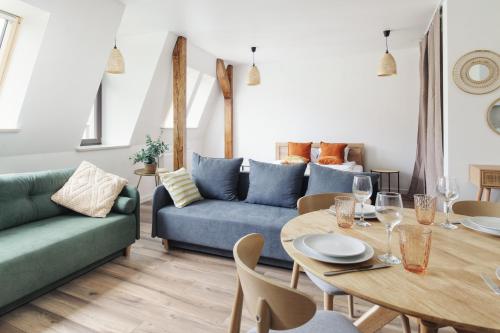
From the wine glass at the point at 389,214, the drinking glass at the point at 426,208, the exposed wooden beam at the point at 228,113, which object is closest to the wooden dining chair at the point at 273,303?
the wine glass at the point at 389,214

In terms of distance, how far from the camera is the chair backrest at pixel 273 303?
0.76 meters

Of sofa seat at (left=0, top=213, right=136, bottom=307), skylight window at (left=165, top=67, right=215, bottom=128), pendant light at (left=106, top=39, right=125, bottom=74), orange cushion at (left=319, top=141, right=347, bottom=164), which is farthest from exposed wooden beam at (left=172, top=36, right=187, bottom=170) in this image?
orange cushion at (left=319, top=141, right=347, bottom=164)

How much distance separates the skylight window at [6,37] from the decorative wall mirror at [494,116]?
15.1 ft

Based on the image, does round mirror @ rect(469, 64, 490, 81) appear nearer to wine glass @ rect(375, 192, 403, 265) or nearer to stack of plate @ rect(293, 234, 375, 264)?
wine glass @ rect(375, 192, 403, 265)

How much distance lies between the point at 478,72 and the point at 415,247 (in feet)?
9.75

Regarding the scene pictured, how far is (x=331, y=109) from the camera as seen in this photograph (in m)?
5.89

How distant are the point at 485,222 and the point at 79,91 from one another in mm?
3702

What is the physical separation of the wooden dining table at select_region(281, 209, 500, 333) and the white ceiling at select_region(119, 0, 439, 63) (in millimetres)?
3021

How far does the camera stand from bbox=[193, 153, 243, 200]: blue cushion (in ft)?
10.5

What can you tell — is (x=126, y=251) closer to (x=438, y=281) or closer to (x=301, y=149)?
(x=438, y=281)

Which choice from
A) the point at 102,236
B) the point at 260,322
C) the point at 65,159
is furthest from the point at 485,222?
the point at 65,159

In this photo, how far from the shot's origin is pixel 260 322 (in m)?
0.81

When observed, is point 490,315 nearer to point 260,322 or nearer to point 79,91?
point 260,322

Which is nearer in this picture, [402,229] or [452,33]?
[402,229]
